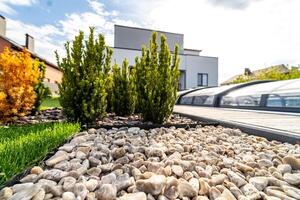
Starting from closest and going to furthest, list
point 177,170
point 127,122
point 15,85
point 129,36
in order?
1. point 177,170
2. point 127,122
3. point 15,85
4. point 129,36

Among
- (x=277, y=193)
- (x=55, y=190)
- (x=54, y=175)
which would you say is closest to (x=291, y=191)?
(x=277, y=193)

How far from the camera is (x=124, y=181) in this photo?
1728 millimetres

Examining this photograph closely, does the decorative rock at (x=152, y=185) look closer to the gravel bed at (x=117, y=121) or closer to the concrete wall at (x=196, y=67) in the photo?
the gravel bed at (x=117, y=121)

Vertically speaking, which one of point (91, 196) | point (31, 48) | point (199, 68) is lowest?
point (91, 196)

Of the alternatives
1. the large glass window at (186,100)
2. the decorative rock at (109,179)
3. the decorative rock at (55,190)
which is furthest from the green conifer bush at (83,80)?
the large glass window at (186,100)

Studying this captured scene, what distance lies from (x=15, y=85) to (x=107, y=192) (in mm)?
4672

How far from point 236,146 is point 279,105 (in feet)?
13.2

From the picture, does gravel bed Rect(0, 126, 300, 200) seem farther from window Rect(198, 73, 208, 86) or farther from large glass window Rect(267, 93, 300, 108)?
window Rect(198, 73, 208, 86)

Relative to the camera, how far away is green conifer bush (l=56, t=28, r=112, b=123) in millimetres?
4281

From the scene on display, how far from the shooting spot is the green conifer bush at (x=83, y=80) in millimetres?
4281

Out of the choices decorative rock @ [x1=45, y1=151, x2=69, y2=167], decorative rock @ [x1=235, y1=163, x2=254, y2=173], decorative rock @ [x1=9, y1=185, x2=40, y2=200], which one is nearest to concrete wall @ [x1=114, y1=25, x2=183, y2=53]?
decorative rock @ [x1=45, y1=151, x2=69, y2=167]

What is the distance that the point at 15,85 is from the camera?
526 centimetres

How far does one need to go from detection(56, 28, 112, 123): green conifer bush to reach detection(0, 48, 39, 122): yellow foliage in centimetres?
134

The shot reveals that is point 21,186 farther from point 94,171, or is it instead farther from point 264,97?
point 264,97
